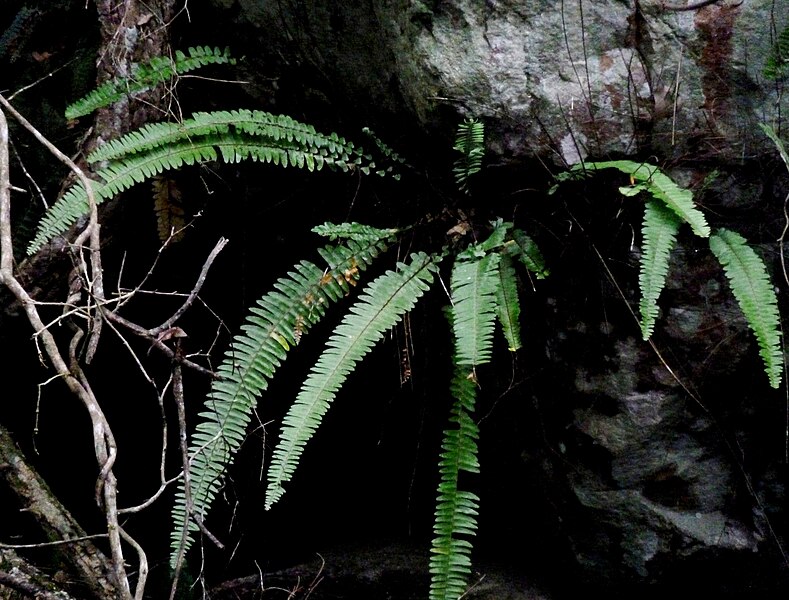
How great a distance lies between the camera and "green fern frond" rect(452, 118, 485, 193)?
2.12 m

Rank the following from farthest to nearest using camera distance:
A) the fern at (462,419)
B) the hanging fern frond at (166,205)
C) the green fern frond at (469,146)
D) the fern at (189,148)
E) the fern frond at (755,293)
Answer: the hanging fern frond at (166,205) → the fern at (189,148) → the green fern frond at (469,146) → the fern at (462,419) → the fern frond at (755,293)

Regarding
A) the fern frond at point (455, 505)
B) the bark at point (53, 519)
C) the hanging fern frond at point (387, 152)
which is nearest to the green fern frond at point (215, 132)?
the hanging fern frond at point (387, 152)

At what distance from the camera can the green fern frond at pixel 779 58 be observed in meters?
2.04

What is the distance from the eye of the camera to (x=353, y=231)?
7.55 feet

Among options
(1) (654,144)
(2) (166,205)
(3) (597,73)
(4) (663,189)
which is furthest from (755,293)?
(2) (166,205)

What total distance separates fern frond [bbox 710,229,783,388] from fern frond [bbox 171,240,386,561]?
1.09 meters

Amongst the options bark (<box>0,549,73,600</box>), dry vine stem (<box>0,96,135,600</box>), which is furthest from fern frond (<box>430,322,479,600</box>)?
bark (<box>0,549,73,600</box>)

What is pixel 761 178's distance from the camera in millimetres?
2203

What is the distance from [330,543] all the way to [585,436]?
55.4 inches

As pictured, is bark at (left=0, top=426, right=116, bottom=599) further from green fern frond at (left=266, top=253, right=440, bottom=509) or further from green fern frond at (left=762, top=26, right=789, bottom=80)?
green fern frond at (left=762, top=26, right=789, bottom=80)

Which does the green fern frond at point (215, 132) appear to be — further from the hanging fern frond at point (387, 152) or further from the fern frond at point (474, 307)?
the fern frond at point (474, 307)

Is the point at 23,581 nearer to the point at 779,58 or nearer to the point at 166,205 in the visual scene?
the point at 166,205

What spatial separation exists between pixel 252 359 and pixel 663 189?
1.33 m

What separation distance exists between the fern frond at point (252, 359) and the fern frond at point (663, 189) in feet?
2.72
